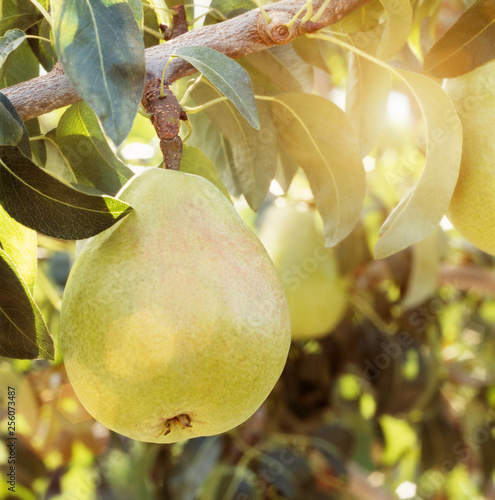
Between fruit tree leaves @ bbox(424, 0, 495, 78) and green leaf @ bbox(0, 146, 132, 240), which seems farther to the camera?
fruit tree leaves @ bbox(424, 0, 495, 78)

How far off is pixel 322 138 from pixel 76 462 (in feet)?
5.93

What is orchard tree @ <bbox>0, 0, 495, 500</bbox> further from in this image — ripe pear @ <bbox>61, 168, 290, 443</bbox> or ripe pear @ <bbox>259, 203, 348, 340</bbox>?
ripe pear @ <bbox>259, 203, 348, 340</bbox>

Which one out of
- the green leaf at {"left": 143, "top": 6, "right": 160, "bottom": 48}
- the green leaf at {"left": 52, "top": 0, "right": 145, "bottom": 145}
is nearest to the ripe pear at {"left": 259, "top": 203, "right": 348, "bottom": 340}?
the green leaf at {"left": 143, "top": 6, "right": 160, "bottom": 48}

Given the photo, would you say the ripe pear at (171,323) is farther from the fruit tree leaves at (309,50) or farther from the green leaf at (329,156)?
the fruit tree leaves at (309,50)

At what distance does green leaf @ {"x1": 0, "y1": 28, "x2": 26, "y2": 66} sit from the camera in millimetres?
627

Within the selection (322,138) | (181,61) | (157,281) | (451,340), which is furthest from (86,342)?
(451,340)

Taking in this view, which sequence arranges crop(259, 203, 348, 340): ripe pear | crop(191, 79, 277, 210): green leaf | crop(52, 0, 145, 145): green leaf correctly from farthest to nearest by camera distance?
1. crop(259, 203, 348, 340): ripe pear
2. crop(191, 79, 277, 210): green leaf
3. crop(52, 0, 145, 145): green leaf

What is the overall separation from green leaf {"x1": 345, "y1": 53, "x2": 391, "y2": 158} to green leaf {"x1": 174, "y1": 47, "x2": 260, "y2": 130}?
1.03 ft

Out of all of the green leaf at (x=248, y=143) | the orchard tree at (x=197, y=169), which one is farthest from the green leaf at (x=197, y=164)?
the green leaf at (x=248, y=143)

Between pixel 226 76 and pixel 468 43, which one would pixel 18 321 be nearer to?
pixel 226 76

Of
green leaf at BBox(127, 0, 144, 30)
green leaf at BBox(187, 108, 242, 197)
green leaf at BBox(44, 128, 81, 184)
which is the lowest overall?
green leaf at BBox(187, 108, 242, 197)

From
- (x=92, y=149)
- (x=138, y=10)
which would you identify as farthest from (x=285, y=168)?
(x=138, y=10)

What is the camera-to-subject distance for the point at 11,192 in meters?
0.60

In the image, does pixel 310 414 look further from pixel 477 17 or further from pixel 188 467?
pixel 477 17
